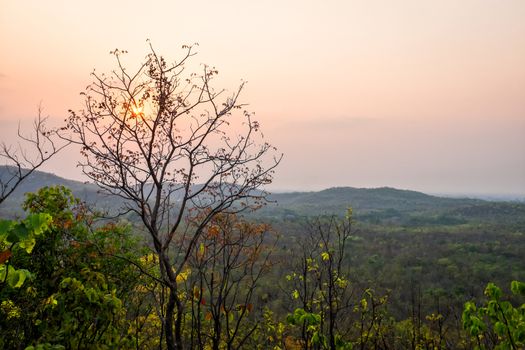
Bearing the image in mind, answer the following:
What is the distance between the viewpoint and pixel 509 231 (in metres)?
80.1

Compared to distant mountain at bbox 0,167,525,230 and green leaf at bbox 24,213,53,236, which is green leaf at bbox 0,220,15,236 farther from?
distant mountain at bbox 0,167,525,230

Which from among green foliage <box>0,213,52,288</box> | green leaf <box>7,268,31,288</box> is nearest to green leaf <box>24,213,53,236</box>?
green foliage <box>0,213,52,288</box>

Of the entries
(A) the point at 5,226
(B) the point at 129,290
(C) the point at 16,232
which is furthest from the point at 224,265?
(A) the point at 5,226

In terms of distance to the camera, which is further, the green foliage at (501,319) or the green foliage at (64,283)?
the green foliage at (64,283)

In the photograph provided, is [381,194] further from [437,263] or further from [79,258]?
[79,258]

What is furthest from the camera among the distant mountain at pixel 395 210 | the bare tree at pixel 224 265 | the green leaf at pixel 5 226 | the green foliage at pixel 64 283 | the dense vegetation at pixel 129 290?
the distant mountain at pixel 395 210

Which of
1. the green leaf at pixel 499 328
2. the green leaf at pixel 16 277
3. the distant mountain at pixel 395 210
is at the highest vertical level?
the green leaf at pixel 16 277

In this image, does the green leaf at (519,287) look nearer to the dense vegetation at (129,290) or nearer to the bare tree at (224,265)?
the dense vegetation at (129,290)

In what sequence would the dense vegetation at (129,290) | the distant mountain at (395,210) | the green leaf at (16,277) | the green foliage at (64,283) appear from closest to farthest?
the green leaf at (16,277)
the dense vegetation at (129,290)
the green foliage at (64,283)
the distant mountain at (395,210)

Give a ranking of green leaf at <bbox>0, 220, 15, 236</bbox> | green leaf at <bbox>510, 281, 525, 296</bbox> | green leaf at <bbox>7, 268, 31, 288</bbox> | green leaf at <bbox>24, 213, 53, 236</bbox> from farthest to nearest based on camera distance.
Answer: green leaf at <bbox>510, 281, 525, 296</bbox>, green leaf at <bbox>7, 268, 31, 288</bbox>, green leaf at <bbox>24, 213, 53, 236</bbox>, green leaf at <bbox>0, 220, 15, 236</bbox>

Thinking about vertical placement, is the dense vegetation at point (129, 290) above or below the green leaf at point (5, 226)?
below

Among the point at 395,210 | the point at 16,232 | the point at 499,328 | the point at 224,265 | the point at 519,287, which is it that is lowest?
the point at 395,210

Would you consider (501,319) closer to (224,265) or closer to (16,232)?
(224,265)

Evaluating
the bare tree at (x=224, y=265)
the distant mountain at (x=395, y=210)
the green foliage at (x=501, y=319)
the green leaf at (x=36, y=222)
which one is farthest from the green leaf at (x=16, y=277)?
the distant mountain at (x=395, y=210)
